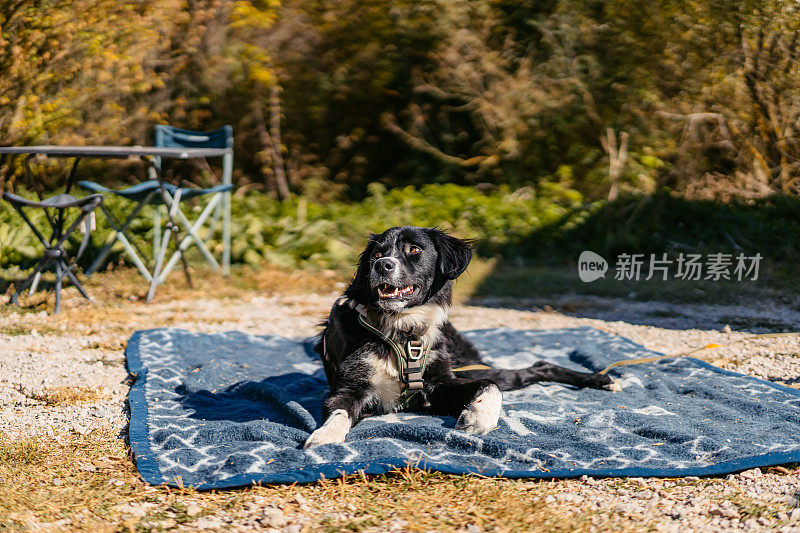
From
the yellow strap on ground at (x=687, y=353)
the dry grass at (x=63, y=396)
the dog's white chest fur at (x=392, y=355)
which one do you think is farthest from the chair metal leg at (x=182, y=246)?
the yellow strap on ground at (x=687, y=353)

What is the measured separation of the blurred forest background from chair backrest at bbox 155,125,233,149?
896mm

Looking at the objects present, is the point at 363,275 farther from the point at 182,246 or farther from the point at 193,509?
the point at 182,246

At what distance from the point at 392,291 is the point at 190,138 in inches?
194

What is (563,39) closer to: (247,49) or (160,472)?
(247,49)

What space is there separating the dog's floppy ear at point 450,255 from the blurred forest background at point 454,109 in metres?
4.11

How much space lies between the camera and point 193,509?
6.53ft

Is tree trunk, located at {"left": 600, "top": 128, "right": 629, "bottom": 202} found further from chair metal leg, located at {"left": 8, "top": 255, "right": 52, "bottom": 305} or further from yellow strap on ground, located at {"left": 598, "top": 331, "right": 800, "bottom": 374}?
chair metal leg, located at {"left": 8, "top": 255, "right": 52, "bottom": 305}

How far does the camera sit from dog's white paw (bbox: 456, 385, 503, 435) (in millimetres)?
2645

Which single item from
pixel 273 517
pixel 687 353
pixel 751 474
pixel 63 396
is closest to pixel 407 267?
pixel 273 517

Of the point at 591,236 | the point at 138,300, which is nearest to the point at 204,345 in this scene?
the point at 138,300

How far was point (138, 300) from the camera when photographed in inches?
222

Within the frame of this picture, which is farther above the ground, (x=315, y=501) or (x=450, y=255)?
(x=450, y=255)

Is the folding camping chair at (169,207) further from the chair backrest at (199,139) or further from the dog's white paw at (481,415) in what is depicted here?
the dog's white paw at (481,415)

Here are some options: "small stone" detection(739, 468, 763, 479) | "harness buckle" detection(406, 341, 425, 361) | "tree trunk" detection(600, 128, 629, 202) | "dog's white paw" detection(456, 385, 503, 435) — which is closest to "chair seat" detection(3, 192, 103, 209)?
"harness buckle" detection(406, 341, 425, 361)
